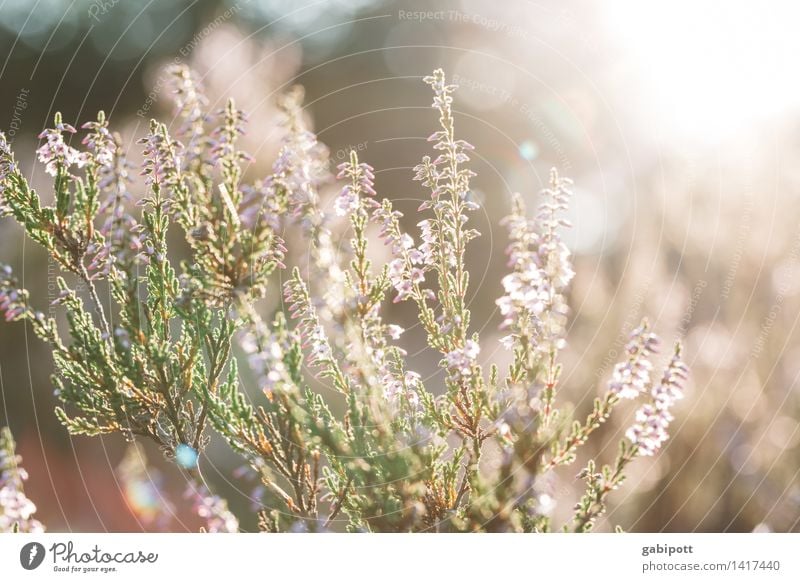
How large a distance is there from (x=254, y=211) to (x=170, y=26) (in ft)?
6.40

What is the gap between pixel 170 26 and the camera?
2.98 meters

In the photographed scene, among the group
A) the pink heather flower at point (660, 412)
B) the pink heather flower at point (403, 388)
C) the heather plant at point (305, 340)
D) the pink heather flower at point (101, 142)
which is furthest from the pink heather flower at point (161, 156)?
the pink heather flower at point (660, 412)

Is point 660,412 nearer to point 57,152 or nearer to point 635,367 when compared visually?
point 635,367

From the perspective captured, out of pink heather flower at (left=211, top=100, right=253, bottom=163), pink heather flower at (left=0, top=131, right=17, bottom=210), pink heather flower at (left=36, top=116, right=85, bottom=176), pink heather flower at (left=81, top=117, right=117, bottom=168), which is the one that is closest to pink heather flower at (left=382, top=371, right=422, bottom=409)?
pink heather flower at (left=211, top=100, right=253, bottom=163)

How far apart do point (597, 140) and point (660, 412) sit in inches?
71.7

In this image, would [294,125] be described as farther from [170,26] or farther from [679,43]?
[679,43]

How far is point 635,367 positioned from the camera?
5.68 feet
